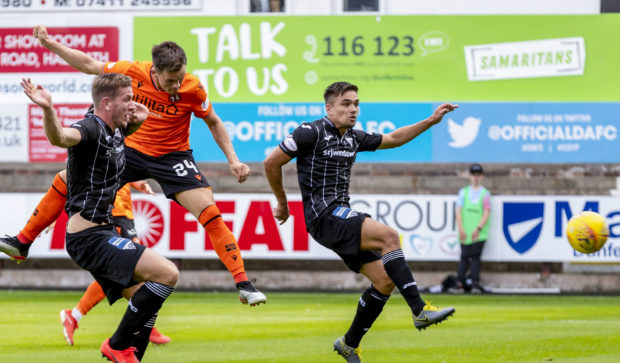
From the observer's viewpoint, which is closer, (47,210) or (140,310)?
(140,310)

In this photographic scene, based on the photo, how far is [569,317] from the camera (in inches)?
531

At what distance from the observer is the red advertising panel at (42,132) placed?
Result: 19.1m

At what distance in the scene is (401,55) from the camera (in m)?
19.1

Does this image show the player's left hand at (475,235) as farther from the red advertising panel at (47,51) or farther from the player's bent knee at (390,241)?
the player's bent knee at (390,241)

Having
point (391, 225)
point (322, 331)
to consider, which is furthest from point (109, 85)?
point (391, 225)

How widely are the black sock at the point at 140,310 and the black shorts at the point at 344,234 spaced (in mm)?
1529

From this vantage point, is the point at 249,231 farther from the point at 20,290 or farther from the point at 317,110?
the point at 20,290

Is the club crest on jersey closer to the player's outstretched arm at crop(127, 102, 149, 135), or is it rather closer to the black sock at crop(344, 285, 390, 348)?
the black sock at crop(344, 285, 390, 348)

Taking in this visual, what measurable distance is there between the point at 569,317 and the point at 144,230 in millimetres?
8081

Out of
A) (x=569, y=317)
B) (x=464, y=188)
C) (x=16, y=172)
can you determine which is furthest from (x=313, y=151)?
(x=16, y=172)

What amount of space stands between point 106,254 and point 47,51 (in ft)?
43.3

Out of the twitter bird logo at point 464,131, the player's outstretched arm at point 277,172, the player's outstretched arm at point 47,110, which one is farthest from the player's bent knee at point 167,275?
the twitter bird logo at point 464,131

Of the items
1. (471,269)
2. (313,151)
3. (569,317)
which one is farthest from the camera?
(471,269)

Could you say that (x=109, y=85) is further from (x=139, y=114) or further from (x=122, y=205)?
(x=122, y=205)
